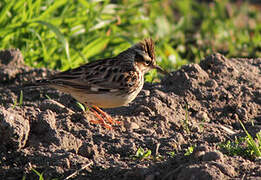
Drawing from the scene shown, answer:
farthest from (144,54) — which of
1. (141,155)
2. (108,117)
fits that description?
(141,155)

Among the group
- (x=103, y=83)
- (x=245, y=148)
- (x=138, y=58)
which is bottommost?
(x=245, y=148)

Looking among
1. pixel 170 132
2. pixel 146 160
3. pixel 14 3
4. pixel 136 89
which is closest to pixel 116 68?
pixel 136 89

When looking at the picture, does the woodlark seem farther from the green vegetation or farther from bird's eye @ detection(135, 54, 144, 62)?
the green vegetation

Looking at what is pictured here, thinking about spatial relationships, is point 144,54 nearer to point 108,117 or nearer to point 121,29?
point 108,117

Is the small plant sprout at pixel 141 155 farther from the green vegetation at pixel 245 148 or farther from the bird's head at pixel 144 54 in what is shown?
the bird's head at pixel 144 54

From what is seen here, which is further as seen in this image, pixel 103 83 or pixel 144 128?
pixel 103 83

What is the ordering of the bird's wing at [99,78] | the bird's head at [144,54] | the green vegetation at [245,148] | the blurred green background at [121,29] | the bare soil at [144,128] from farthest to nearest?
the blurred green background at [121,29] → the bird's head at [144,54] → the bird's wing at [99,78] → the green vegetation at [245,148] → the bare soil at [144,128]

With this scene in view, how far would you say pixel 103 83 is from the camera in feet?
21.7

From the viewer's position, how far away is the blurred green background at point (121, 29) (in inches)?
325

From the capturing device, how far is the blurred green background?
8.25 meters

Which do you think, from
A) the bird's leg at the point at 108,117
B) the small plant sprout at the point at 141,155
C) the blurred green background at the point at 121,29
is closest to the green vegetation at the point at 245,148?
the small plant sprout at the point at 141,155

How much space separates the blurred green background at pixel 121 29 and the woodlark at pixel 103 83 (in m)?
1.05

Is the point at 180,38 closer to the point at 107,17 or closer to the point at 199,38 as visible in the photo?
the point at 199,38

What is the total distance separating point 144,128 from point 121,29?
402cm
